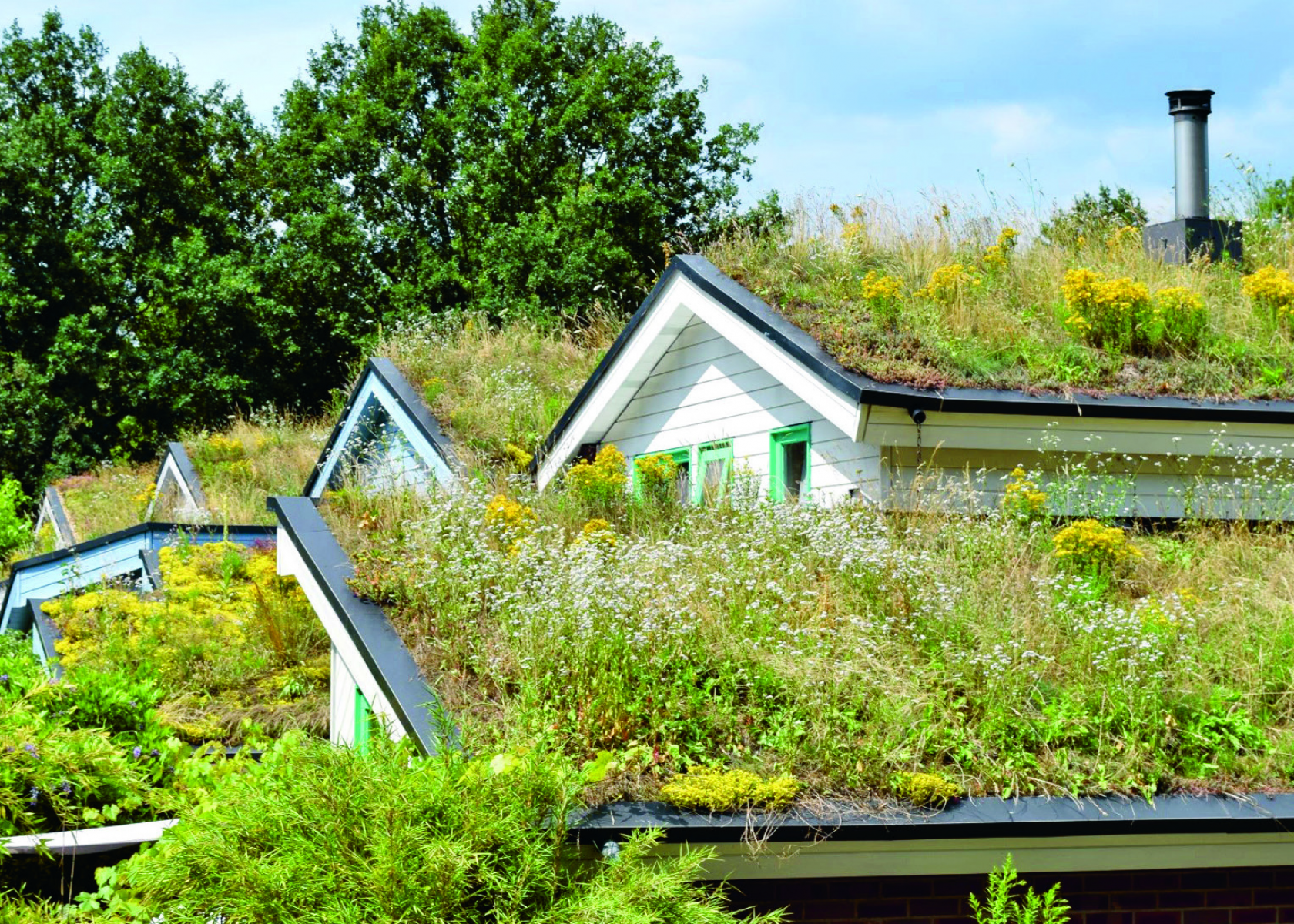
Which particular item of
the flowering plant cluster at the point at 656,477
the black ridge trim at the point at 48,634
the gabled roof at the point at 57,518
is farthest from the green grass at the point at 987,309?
the gabled roof at the point at 57,518

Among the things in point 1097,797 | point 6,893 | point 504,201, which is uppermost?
point 504,201

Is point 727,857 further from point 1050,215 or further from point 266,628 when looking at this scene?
point 1050,215

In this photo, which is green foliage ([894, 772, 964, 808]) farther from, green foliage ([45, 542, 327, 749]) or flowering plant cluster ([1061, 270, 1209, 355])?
green foliage ([45, 542, 327, 749])

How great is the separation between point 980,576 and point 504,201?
25952 millimetres

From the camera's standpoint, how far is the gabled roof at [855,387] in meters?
9.34

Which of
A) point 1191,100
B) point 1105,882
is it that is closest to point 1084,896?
point 1105,882

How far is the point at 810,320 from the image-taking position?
10500mm

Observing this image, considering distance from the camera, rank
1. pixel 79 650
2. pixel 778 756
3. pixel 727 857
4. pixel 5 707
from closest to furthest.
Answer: pixel 727 857 < pixel 778 756 < pixel 5 707 < pixel 79 650

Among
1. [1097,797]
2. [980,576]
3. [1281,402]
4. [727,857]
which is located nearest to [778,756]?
[727,857]

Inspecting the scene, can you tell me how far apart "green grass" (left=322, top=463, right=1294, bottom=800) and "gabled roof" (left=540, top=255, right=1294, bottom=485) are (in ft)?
3.08

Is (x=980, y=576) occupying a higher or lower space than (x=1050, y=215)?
lower

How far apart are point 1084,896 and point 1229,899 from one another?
92 centimetres

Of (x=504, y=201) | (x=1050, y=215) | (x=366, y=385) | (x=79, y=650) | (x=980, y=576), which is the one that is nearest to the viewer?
(x=980, y=576)

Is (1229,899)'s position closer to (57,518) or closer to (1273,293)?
(1273,293)
